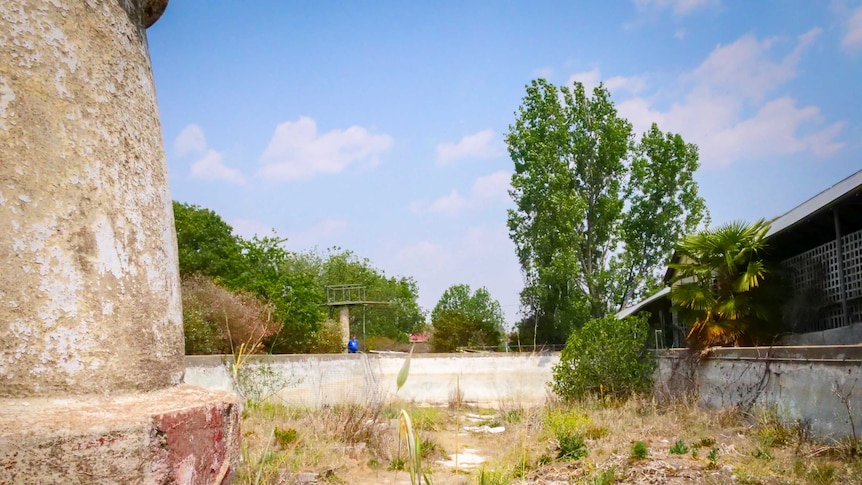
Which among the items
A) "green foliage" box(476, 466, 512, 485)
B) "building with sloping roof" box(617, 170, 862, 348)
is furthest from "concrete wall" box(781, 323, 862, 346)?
"green foliage" box(476, 466, 512, 485)

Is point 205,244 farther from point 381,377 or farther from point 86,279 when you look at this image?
point 86,279

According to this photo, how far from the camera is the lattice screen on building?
9922mm

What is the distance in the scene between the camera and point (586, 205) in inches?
920

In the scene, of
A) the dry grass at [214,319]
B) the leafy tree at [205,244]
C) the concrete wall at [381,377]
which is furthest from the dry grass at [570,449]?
the leafy tree at [205,244]

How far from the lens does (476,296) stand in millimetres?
69062

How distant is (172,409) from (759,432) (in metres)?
9.03

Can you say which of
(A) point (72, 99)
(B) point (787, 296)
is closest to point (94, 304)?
(A) point (72, 99)

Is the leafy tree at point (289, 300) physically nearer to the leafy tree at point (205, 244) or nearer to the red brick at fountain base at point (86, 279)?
the leafy tree at point (205, 244)

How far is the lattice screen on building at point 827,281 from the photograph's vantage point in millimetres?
9922

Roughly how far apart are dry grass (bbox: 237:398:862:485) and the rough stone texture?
3990 millimetres

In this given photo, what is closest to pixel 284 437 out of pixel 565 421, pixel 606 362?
pixel 565 421

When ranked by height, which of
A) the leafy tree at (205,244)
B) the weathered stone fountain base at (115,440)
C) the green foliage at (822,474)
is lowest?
the green foliage at (822,474)

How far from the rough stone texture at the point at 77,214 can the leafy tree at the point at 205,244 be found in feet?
96.0

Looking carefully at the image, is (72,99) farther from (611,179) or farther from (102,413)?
(611,179)
